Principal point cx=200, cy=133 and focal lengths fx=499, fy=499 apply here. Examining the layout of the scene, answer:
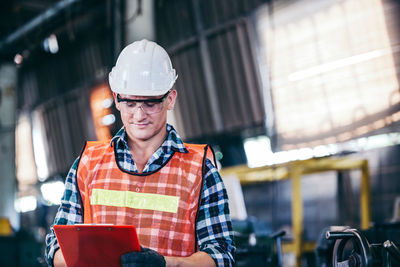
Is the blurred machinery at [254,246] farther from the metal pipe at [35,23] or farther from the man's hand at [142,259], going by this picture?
the metal pipe at [35,23]

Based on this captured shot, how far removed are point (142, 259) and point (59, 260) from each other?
514 millimetres

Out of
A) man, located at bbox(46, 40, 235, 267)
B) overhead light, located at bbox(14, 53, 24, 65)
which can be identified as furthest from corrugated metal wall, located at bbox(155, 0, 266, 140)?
man, located at bbox(46, 40, 235, 267)

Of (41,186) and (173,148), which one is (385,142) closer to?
(173,148)

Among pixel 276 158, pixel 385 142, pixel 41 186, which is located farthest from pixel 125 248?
pixel 41 186

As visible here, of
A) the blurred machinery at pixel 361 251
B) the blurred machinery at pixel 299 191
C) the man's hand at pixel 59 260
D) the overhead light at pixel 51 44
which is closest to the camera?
the blurred machinery at pixel 361 251

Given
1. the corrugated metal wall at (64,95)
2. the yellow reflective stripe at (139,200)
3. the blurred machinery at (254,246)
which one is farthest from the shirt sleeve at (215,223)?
the corrugated metal wall at (64,95)

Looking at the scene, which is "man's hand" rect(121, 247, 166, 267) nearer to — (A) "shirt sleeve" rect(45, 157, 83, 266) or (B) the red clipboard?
(B) the red clipboard

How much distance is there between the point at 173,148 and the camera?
230 centimetres

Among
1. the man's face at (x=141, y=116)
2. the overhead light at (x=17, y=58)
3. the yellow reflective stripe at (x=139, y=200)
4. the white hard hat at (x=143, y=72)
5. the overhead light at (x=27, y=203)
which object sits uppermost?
the overhead light at (x=17, y=58)

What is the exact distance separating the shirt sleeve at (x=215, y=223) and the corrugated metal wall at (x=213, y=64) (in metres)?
4.69

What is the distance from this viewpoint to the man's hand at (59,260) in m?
2.11

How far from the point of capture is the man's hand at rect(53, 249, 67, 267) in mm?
2105

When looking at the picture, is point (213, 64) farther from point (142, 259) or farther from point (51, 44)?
point (142, 259)

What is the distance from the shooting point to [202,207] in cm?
221
